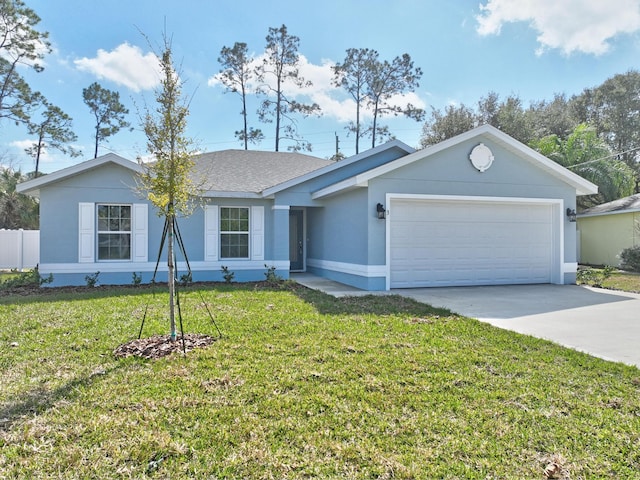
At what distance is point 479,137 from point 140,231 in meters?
10.0

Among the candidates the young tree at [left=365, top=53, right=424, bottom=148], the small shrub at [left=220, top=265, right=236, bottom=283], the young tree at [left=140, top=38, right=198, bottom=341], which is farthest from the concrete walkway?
the young tree at [left=365, top=53, right=424, bottom=148]

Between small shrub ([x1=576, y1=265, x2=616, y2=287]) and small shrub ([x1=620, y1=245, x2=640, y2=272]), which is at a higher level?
small shrub ([x1=620, y1=245, x2=640, y2=272])

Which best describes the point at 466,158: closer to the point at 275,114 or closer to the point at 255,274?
the point at 255,274

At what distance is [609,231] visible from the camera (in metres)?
18.3

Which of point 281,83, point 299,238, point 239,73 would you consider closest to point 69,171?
point 299,238

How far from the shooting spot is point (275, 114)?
90.0 feet

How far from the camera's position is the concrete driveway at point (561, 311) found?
226 inches

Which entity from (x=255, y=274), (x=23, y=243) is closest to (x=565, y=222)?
(x=255, y=274)

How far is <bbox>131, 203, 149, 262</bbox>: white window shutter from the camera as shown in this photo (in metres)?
11.8

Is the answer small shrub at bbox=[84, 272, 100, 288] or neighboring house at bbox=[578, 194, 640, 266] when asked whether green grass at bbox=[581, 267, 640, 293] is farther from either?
small shrub at bbox=[84, 272, 100, 288]

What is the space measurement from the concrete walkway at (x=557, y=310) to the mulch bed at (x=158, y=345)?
464 cm

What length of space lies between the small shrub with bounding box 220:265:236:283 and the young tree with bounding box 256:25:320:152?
16.5 metres

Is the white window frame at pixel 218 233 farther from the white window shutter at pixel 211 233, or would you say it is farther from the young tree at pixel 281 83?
the young tree at pixel 281 83

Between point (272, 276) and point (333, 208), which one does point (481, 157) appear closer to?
point (333, 208)
